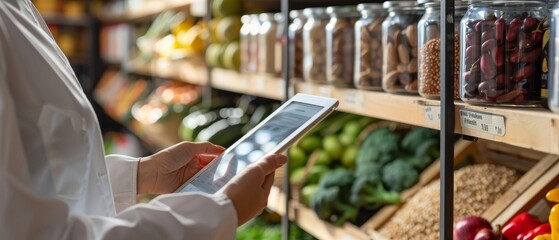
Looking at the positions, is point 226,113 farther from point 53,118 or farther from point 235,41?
point 53,118

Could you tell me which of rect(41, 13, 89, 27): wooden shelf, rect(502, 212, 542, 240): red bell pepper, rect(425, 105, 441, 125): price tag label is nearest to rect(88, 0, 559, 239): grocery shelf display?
rect(425, 105, 441, 125): price tag label

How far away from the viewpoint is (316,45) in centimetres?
227

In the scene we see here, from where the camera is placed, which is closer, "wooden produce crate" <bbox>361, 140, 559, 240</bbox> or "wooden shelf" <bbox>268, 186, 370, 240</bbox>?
"wooden produce crate" <bbox>361, 140, 559, 240</bbox>

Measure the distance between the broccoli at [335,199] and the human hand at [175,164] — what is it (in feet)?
2.04

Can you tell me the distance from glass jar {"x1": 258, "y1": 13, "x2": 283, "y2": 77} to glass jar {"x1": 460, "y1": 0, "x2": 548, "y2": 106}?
1.28 metres

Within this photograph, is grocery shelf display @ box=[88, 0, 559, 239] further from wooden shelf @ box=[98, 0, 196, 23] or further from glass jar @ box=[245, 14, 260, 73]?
wooden shelf @ box=[98, 0, 196, 23]

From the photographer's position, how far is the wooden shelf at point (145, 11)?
4.11 meters

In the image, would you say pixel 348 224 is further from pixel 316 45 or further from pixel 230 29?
pixel 230 29

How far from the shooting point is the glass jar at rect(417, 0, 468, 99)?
5.06 ft

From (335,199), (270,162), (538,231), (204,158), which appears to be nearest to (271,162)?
(270,162)

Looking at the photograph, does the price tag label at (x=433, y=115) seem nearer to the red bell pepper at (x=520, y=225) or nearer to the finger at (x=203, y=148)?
the red bell pepper at (x=520, y=225)

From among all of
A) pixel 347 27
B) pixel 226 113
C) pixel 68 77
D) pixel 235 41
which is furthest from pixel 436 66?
pixel 226 113

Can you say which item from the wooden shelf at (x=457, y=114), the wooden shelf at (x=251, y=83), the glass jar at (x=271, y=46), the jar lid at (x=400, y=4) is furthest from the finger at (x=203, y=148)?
the glass jar at (x=271, y=46)

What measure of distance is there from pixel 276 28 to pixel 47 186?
1558 millimetres
